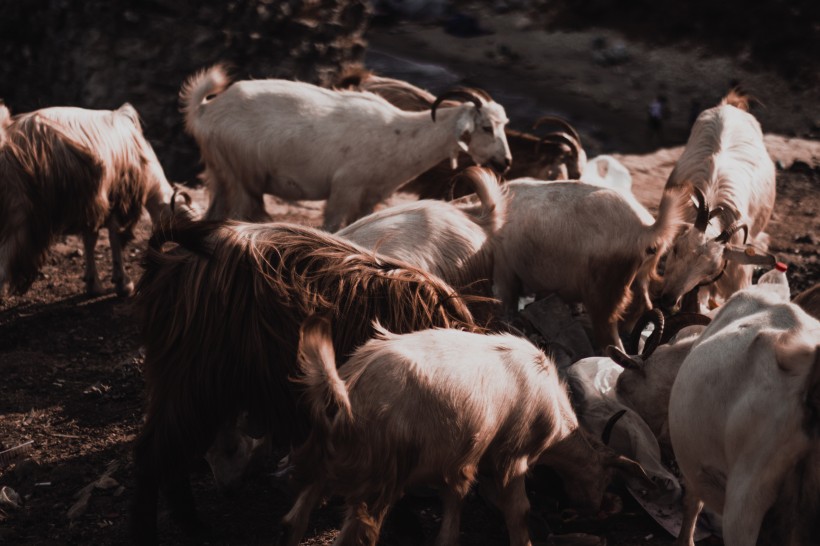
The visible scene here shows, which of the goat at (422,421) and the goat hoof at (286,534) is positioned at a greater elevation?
the goat at (422,421)

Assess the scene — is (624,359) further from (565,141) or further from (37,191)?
(37,191)

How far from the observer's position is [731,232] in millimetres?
6621

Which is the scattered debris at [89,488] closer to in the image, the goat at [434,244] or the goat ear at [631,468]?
the goat at [434,244]

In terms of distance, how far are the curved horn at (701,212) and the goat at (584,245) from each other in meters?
0.27

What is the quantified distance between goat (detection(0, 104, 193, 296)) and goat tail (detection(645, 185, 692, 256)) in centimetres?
301

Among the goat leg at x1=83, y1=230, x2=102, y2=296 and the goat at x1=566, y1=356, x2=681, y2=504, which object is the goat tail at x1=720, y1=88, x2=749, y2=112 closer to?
the goat at x1=566, y1=356, x2=681, y2=504

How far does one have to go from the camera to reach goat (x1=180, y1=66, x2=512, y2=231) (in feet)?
25.1

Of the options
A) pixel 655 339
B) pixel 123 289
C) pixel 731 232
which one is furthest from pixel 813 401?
pixel 123 289

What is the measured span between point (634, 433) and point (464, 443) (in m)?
1.39

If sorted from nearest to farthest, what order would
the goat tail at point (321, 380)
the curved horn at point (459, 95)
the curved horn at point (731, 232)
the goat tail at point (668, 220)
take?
the goat tail at point (321, 380), the goat tail at point (668, 220), the curved horn at point (731, 232), the curved horn at point (459, 95)

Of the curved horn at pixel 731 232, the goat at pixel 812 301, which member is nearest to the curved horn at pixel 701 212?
the curved horn at pixel 731 232

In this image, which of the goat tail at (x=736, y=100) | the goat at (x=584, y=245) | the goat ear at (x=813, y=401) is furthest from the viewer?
the goat tail at (x=736, y=100)

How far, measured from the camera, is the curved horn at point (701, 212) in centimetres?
633

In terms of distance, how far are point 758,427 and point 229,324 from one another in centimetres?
220
